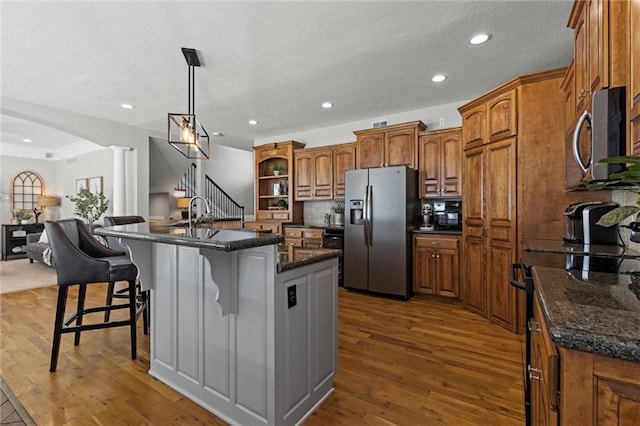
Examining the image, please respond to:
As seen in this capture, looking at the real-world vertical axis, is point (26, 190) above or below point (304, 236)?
above

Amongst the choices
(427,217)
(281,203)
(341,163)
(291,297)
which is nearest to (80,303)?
(291,297)

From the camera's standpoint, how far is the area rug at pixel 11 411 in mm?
1720

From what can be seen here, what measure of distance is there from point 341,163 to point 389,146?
861 mm

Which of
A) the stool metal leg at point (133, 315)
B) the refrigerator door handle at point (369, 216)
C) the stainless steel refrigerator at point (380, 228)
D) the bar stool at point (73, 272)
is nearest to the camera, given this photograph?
the bar stool at point (73, 272)

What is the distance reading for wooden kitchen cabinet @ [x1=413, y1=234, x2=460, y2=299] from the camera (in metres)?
3.77

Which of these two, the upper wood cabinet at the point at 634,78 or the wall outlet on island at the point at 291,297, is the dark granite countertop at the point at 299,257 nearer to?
the wall outlet on island at the point at 291,297

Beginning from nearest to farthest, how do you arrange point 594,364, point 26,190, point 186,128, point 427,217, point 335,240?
point 594,364, point 186,128, point 427,217, point 335,240, point 26,190

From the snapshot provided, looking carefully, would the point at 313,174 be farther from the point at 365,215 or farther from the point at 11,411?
the point at 11,411

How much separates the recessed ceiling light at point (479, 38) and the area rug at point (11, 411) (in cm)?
408

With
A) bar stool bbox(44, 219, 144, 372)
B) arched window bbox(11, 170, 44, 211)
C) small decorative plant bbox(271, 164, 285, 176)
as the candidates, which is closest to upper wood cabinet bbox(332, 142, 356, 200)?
small decorative plant bbox(271, 164, 285, 176)

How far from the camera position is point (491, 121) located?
3.17 m

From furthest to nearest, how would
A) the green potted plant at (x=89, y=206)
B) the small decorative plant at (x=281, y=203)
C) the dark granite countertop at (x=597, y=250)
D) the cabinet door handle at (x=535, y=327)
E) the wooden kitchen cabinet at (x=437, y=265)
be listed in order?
the green potted plant at (x=89, y=206) → the small decorative plant at (x=281, y=203) → the wooden kitchen cabinet at (x=437, y=265) → the dark granite countertop at (x=597, y=250) → the cabinet door handle at (x=535, y=327)

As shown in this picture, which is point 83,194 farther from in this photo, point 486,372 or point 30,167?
point 486,372

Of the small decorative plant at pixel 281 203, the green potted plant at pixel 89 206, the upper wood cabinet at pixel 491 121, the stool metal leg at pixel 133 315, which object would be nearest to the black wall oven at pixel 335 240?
the small decorative plant at pixel 281 203
